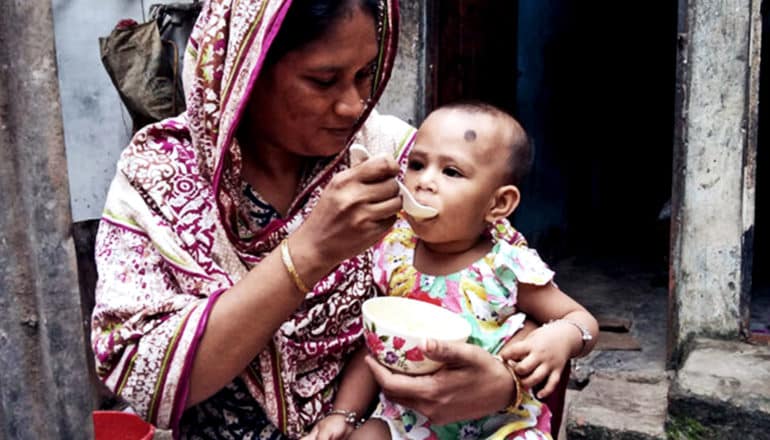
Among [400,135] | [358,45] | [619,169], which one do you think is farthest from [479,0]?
[619,169]

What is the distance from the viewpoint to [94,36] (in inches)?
195

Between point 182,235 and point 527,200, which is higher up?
point 182,235

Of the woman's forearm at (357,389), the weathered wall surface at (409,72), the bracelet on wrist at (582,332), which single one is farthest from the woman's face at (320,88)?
the weathered wall surface at (409,72)

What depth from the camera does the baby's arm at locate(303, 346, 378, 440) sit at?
172 cm

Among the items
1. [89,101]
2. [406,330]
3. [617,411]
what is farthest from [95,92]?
[406,330]

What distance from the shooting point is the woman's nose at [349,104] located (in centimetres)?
164

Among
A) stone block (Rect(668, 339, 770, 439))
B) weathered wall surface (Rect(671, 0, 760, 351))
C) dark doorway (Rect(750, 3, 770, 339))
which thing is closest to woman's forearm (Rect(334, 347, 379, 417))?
stone block (Rect(668, 339, 770, 439))

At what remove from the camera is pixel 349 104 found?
165 cm

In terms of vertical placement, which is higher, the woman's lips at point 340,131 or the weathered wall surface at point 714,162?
the woman's lips at point 340,131

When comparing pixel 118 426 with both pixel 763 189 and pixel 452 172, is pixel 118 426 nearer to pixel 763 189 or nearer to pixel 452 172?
pixel 452 172

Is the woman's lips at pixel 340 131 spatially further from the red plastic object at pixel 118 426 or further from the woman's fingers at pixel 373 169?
the red plastic object at pixel 118 426

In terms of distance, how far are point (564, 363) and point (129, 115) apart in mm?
4186

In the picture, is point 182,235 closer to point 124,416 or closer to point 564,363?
point 564,363

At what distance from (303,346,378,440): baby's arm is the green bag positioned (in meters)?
3.42
